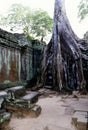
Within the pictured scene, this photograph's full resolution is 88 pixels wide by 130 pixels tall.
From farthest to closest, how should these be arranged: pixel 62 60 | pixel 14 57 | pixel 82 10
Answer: pixel 82 10 < pixel 62 60 < pixel 14 57

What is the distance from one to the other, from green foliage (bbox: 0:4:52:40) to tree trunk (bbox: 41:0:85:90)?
302 cm

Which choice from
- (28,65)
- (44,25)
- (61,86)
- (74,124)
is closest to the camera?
(74,124)

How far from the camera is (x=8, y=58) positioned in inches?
198

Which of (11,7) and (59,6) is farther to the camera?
(11,7)

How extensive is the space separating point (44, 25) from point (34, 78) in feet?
14.7

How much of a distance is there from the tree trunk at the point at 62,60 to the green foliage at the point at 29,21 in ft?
9.90

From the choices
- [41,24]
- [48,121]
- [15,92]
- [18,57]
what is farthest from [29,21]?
[48,121]

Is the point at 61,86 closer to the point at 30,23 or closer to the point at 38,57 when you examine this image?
the point at 38,57

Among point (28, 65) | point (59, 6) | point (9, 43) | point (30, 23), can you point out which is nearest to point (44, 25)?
point (30, 23)

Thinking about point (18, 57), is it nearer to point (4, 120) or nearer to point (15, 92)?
point (15, 92)

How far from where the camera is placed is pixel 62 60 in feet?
19.8

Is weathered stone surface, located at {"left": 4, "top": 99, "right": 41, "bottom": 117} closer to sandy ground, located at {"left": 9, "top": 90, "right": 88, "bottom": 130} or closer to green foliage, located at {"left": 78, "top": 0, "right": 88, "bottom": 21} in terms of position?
sandy ground, located at {"left": 9, "top": 90, "right": 88, "bottom": 130}

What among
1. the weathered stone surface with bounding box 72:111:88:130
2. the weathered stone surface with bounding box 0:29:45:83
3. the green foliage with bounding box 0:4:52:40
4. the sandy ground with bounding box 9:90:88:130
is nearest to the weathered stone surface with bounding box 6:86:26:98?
the sandy ground with bounding box 9:90:88:130

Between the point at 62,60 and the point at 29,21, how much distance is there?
5.43 metres
